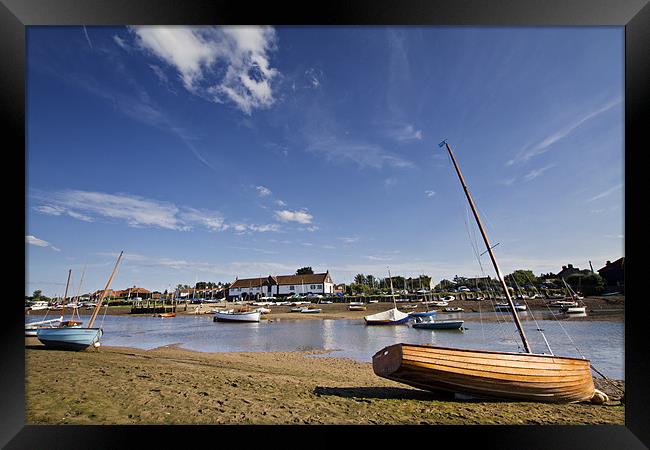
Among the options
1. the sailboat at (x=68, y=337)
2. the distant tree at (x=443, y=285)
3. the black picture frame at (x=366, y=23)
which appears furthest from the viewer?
the distant tree at (x=443, y=285)

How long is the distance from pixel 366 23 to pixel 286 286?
41.1m

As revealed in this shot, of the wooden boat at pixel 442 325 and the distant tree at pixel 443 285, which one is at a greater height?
the distant tree at pixel 443 285

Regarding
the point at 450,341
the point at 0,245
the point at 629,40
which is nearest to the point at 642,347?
the point at 629,40

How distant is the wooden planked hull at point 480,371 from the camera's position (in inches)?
164

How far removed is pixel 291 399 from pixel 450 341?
437 inches

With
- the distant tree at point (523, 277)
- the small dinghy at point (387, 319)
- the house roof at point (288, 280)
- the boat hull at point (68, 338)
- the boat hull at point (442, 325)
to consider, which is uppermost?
the house roof at point (288, 280)

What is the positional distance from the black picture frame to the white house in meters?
39.8

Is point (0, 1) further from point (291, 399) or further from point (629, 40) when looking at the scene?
point (629, 40)

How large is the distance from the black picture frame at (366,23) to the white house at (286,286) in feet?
130

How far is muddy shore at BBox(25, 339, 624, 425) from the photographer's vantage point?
360 centimetres

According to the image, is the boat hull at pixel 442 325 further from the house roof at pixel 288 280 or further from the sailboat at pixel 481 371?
the house roof at pixel 288 280

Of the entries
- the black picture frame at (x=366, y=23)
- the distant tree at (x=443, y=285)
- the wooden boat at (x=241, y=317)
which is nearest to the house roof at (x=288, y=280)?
the wooden boat at (x=241, y=317)

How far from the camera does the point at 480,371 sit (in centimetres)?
416

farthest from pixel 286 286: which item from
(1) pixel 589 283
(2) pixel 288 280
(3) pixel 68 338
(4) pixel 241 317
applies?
(3) pixel 68 338
